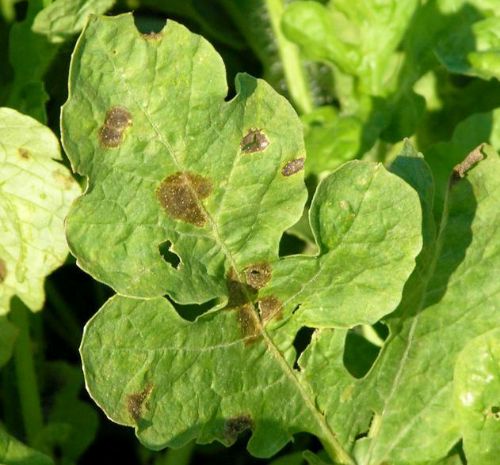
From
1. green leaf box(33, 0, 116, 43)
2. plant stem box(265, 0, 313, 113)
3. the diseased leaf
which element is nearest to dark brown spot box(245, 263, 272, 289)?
the diseased leaf

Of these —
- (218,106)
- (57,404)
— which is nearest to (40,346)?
(57,404)

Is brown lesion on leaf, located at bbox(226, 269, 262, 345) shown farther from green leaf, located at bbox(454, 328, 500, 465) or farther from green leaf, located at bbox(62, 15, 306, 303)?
green leaf, located at bbox(454, 328, 500, 465)

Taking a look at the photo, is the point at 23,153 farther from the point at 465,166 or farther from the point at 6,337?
the point at 465,166

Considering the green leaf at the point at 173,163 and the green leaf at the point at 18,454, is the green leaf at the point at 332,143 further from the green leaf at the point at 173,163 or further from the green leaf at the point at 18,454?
the green leaf at the point at 18,454

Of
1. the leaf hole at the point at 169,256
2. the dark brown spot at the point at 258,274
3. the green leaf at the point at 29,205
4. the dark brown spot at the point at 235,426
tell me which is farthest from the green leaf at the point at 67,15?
the dark brown spot at the point at 235,426

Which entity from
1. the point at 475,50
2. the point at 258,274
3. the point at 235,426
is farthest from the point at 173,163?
the point at 475,50

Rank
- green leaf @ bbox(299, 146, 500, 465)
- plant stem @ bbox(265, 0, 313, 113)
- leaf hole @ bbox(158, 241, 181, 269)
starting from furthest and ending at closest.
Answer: plant stem @ bbox(265, 0, 313, 113)
leaf hole @ bbox(158, 241, 181, 269)
green leaf @ bbox(299, 146, 500, 465)
